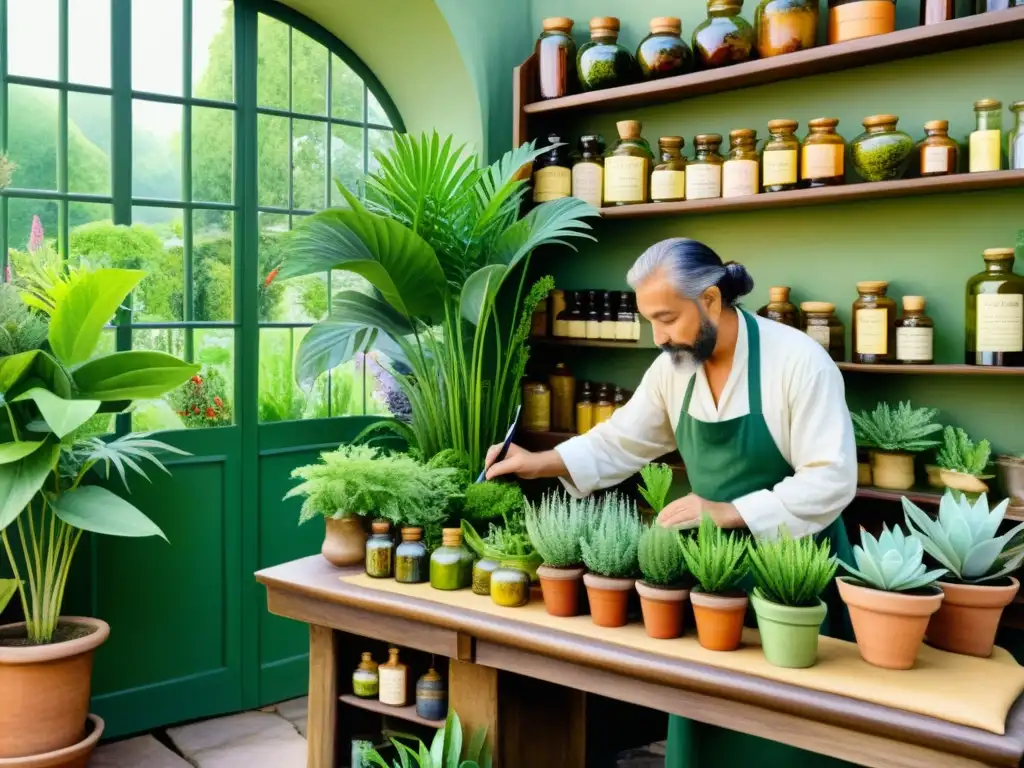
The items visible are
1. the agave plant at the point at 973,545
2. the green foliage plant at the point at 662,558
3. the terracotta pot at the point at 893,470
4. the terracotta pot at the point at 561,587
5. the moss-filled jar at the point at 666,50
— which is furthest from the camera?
the moss-filled jar at the point at 666,50

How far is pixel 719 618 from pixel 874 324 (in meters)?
1.42

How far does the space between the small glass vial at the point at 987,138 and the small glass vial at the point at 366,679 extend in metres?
2.08

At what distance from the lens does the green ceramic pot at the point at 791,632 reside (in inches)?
69.9

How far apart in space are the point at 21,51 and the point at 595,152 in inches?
77.6

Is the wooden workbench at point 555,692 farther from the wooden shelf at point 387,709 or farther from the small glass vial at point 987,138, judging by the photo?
the small glass vial at point 987,138

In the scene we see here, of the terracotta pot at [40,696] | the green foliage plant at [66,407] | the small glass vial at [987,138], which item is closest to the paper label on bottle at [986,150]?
the small glass vial at [987,138]

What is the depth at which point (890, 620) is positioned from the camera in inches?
69.6

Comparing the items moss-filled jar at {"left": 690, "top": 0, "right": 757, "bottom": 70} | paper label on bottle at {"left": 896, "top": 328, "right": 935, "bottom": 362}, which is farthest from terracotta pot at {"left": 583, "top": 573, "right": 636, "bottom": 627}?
moss-filled jar at {"left": 690, "top": 0, "right": 757, "bottom": 70}

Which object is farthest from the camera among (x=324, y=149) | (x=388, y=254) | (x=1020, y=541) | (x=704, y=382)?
(x=324, y=149)

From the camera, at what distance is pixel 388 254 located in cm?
314

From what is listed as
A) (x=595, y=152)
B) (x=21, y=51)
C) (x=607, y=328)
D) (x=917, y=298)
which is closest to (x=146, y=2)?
(x=21, y=51)

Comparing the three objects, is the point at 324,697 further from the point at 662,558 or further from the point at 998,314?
the point at 998,314

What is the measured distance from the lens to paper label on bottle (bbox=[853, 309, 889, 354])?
2939 millimetres

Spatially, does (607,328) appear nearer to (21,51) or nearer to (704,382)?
(704,382)
